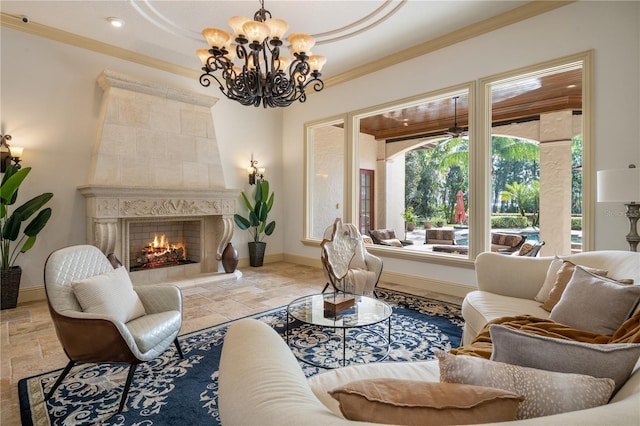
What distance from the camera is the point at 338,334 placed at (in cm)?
295

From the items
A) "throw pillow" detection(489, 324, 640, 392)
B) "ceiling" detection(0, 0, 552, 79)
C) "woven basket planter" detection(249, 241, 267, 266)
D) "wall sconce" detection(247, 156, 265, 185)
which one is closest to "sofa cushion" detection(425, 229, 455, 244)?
"woven basket planter" detection(249, 241, 267, 266)

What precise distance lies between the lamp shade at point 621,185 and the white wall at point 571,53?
2.77 feet

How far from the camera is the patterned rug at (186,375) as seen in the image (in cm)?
183

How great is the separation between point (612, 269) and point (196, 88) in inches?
225

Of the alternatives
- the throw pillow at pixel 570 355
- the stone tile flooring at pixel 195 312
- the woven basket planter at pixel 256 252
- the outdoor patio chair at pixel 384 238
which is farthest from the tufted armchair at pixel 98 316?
the outdoor patio chair at pixel 384 238

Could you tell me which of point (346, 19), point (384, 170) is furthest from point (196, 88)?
point (384, 170)

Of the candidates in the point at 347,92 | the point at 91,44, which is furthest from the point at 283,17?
the point at 91,44

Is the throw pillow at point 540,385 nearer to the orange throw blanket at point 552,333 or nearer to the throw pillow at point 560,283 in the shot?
the orange throw blanket at point 552,333

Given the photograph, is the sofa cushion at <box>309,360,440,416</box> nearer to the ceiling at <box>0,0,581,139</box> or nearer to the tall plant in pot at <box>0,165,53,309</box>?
the ceiling at <box>0,0,581,139</box>

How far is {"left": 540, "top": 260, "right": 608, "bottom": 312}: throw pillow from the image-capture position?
2.17 metres

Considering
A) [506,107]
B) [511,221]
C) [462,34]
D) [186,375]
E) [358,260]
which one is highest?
[462,34]

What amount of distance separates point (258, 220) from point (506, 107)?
4.94 m

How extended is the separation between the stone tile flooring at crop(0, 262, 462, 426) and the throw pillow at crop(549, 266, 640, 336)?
6.86ft

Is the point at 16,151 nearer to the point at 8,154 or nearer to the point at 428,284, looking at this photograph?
the point at 8,154
